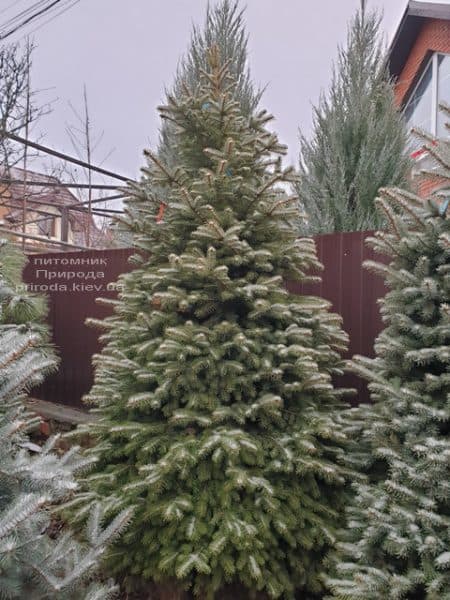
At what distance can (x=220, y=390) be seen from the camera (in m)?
2.50

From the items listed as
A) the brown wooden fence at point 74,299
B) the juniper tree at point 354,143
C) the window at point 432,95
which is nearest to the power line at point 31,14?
the brown wooden fence at point 74,299

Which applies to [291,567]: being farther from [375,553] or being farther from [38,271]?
[38,271]

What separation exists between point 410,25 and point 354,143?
504 centimetres

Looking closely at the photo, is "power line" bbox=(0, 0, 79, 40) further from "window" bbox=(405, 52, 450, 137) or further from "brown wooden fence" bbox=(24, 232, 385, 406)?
"window" bbox=(405, 52, 450, 137)

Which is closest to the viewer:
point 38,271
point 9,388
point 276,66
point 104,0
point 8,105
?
point 9,388

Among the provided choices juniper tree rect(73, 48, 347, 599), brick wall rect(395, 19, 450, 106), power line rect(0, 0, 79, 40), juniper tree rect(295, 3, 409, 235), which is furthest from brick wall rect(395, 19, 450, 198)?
juniper tree rect(73, 48, 347, 599)

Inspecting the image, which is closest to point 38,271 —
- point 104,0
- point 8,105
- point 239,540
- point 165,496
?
point 8,105

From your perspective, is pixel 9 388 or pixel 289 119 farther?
pixel 289 119

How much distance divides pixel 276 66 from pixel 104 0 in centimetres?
299

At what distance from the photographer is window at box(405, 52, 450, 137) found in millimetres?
7699

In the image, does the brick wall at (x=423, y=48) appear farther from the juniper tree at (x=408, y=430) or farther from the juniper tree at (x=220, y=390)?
the juniper tree at (x=408, y=430)

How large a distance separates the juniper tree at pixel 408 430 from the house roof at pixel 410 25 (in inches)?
254

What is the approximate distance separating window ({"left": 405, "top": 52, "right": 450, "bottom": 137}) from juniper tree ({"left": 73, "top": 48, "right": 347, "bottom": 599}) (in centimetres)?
586

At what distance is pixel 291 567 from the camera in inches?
95.7
